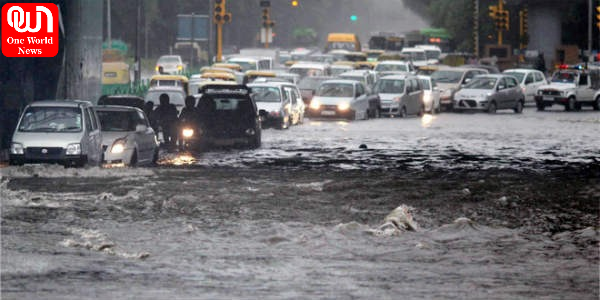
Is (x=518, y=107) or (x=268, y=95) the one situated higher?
(x=268, y=95)

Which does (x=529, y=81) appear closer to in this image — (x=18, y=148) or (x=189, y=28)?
(x=189, y=28)

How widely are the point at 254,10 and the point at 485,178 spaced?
388 feet

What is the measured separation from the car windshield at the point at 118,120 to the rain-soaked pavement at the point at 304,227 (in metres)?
1.19

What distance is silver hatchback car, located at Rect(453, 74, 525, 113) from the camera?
52.2 meters

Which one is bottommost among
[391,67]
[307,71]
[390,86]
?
[390,86]

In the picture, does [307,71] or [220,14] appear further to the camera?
[307,71]

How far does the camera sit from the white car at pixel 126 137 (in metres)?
25.1

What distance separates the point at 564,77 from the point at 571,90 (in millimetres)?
620

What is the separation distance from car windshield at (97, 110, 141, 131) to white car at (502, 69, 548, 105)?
33733 mm

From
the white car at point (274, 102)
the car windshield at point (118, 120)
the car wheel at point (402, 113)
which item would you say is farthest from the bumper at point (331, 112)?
the car windshield at point (118, 120)

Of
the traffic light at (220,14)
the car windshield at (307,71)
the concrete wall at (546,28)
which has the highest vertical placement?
the concrete wall at (546,28)

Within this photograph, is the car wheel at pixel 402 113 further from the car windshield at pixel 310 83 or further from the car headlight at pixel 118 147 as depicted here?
the car headlight at pixel 118 147

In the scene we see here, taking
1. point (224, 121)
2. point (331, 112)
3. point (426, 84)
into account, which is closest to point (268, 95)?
point (331, 112)

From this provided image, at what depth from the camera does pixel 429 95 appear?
52281mm
